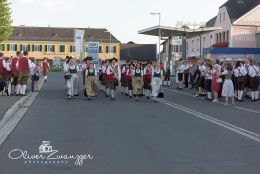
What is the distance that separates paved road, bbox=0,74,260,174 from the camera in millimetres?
8195

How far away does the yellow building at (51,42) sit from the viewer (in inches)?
4503

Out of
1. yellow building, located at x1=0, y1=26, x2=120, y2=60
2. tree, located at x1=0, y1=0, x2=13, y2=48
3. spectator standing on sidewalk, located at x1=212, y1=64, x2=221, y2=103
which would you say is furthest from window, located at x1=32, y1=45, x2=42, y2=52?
spectator standing on sidewalk, located at x1=212, y1=64, x2=221, y2=103

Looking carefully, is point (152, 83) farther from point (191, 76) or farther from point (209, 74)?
point (191, 76)

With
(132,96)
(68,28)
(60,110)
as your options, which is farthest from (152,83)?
(68,28)

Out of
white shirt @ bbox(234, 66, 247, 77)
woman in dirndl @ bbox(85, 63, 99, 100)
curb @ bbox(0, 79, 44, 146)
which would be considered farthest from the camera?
white shirt @ bbox(234, 66, 247, 77)

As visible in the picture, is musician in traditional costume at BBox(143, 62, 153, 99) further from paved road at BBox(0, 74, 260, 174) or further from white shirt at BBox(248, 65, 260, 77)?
paved road at BBox(0, 74, 260, 174)

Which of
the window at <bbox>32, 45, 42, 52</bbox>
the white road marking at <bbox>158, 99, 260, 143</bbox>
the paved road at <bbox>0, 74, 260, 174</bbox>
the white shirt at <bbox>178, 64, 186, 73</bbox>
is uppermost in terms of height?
the window at <bbox>32, 45, 42, 52</bbox>

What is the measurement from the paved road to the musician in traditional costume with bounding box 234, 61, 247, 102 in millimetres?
6479

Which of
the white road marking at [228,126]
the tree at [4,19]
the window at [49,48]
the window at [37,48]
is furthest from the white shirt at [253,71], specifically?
the window at [49,48]

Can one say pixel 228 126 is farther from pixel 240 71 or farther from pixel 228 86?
pixel 240 71

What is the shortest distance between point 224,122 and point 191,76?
18.7 m

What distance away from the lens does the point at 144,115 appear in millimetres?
15953

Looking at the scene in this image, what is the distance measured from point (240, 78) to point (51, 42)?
95113mm

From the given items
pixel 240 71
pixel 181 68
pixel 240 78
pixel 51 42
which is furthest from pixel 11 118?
pixel 51 42
